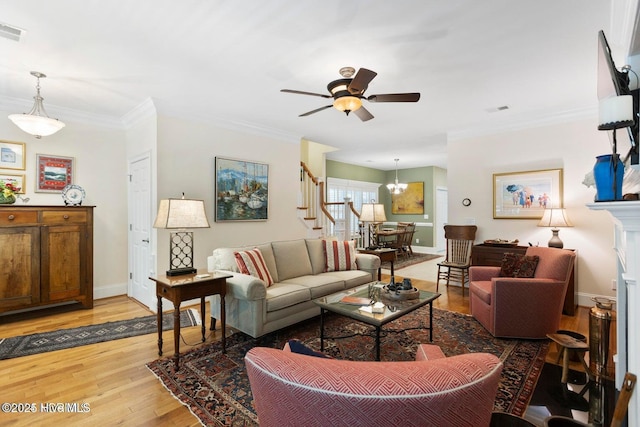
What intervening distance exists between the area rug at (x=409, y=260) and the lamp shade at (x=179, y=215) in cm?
489

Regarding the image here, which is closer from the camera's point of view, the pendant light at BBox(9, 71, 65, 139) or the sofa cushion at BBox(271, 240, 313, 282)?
the pendant light at BBox(9, 71, 65, 139)

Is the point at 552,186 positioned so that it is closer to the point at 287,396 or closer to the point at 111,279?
the point at 287,396

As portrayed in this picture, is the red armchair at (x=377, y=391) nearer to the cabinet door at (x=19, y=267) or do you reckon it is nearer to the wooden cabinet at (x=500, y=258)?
the wooden cabinet at (x=500, y=258)

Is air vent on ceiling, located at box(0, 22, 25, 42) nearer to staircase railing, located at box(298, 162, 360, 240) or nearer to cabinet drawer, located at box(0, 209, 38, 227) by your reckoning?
cabinet drawer, located at box(0, 209, 38, 227)

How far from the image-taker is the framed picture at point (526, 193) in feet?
14.4

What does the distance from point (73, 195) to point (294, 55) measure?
3523 mm

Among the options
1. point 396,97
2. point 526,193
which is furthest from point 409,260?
point 396,97

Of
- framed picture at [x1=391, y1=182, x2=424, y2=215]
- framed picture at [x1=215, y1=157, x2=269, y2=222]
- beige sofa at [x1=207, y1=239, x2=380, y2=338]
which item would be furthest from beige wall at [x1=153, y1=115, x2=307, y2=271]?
framed picture at [x1=391, y1=182, x2=424, y2=215]

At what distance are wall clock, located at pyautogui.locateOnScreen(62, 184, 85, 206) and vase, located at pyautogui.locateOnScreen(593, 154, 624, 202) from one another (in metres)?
5.26

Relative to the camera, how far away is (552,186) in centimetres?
438

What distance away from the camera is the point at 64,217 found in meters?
3.87

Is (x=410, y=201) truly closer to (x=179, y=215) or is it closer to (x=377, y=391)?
(x=179, y=215)

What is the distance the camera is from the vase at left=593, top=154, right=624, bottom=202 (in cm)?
146

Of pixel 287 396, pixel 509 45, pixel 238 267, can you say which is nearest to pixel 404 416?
pixel 287 396
